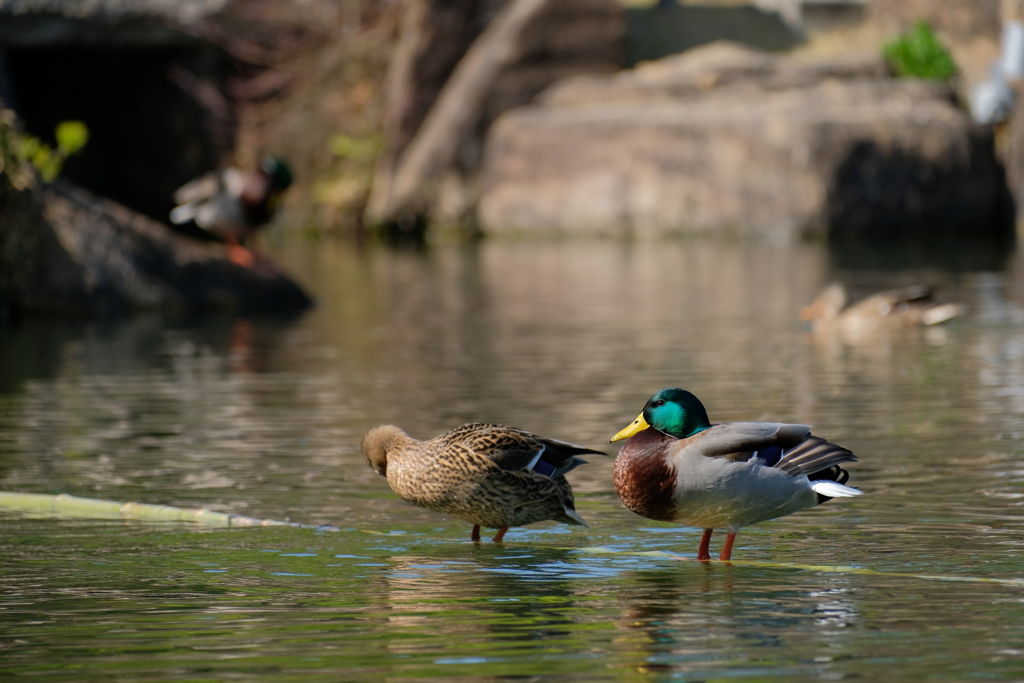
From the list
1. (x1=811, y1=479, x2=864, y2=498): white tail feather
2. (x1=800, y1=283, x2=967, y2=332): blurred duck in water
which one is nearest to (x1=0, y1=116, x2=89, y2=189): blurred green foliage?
(x1=800, y1=283, x2=967, y2=332): blurred duck in water

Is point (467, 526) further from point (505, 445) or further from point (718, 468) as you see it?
point (718, 468)

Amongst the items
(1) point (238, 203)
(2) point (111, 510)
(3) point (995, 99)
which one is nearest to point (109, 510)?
(2) point (111, 510)

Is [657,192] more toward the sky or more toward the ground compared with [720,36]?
more toward the ground

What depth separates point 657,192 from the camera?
89.1 feet

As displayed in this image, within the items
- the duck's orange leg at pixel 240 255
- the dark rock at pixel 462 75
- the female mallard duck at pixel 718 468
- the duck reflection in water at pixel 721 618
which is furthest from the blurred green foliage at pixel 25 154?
the dark rock at pixel 462 75

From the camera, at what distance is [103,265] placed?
14078mm

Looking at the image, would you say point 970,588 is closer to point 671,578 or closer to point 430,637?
point 671,578

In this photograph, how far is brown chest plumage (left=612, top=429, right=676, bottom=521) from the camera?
16.0 ft

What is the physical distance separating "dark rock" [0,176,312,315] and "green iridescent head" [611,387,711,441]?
371 inches

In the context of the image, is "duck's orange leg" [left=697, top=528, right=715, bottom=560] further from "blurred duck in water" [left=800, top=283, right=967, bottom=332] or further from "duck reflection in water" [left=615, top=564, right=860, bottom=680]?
"blurred duck in water" [left=800, top=283, right=967, bottom=332]

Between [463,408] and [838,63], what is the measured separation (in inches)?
868

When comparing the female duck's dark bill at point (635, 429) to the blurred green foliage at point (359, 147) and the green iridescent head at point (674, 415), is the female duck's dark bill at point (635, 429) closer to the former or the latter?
the green iridescent head at point (674, 415)

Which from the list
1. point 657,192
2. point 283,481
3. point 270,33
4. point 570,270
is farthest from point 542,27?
point 283,481

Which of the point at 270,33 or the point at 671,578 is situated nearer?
the point at 671,578
